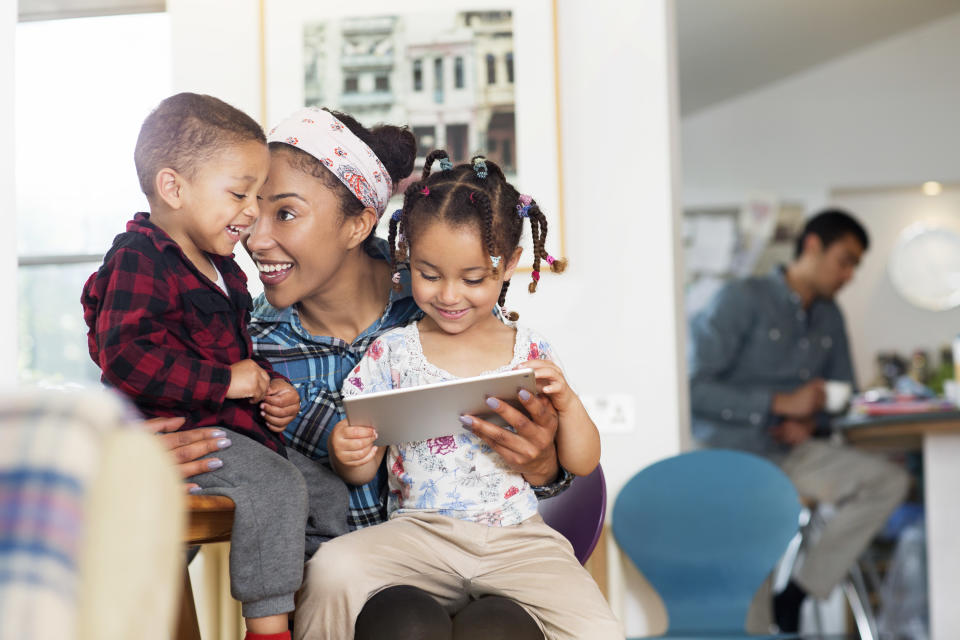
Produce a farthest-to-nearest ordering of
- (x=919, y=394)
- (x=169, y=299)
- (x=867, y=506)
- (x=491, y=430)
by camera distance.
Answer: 1. (x=919, y=394)
2. (x=867, y=506)
3. (x=491, y=430)
4. (x=169, y=299)

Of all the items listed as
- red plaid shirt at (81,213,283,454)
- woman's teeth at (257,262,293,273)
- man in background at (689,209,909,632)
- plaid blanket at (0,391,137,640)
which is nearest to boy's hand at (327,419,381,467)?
red plaid shirt at (81,213,283,454)

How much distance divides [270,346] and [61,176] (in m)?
1.56

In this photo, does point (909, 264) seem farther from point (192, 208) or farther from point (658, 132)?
point (192, 208)

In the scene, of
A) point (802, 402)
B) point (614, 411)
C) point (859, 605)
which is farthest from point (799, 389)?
point (614, 411)

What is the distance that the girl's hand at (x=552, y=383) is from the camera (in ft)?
4.95

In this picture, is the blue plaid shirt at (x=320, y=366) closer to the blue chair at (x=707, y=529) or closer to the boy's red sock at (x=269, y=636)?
the boy's red sock at (x=269, y=636)

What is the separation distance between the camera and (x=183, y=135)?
1.46m

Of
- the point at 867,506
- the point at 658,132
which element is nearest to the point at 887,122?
the point at 867,506

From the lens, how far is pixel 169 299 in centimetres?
141

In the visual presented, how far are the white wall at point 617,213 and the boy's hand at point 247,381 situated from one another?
1.29 m

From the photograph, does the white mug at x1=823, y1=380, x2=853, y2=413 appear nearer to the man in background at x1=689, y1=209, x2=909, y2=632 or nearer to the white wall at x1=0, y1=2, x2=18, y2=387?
the man in background at x1=689, y1=209, x2=909, y2=632

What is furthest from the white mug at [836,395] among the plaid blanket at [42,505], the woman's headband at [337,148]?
the plaid blanket at [42,505]

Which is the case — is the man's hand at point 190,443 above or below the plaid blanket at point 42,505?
below

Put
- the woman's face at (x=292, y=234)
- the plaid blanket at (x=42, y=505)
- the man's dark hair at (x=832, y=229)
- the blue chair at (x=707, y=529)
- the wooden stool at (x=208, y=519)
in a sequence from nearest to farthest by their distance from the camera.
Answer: the plaid blanket at (x=42, y=505), the wooden stool at (x=208, y=519), the woman's face at (x=292, y=234), the blue chair at (x=707, y=529), the man's dark hair at (x=832, y=229)
